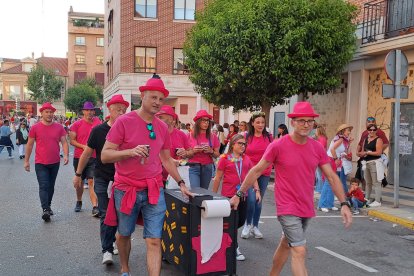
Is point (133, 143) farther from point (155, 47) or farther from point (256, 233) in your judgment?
point (155, 47)

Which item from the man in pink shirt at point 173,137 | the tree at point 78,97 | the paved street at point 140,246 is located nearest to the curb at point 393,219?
the paved street at point 140,246

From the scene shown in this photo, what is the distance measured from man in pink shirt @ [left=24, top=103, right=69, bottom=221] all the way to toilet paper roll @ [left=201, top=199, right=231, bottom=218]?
396 centimetres

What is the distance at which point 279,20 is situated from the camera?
469 inches

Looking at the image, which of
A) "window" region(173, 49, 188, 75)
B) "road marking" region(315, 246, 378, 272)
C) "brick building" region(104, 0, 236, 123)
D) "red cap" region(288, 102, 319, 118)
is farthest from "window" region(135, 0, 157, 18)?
"red cap" region(288, 102, 319, 118)

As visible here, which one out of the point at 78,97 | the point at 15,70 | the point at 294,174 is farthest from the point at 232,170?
the point at 15,70

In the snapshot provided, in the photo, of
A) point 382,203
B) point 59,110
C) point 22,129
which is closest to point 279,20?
point 382,203

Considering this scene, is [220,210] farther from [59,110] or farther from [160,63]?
[59,110]

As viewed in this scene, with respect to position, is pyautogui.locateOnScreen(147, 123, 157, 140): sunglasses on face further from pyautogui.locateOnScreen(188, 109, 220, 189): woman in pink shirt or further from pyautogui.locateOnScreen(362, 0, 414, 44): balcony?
pyautogui.locateOnScreen(362, 0, 414, 44): balcony

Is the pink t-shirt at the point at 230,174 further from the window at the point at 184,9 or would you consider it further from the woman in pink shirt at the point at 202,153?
the window at the point at 184,9

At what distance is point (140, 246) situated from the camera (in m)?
5.69

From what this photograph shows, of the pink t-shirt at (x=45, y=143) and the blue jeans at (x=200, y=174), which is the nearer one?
the blue jeans at (x=200, y=174)

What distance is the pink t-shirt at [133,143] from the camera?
365 cm

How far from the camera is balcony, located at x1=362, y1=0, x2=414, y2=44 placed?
11344 mm

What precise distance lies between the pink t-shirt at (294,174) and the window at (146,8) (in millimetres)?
24778
